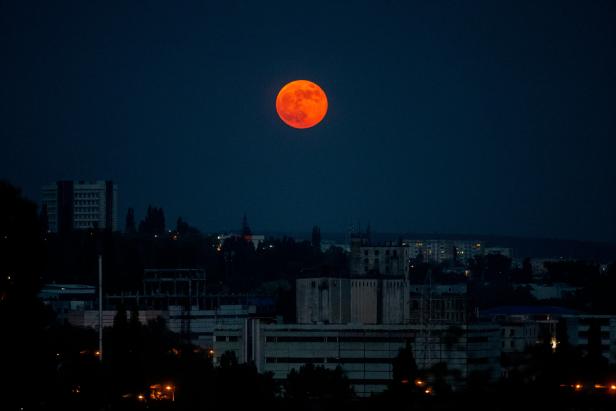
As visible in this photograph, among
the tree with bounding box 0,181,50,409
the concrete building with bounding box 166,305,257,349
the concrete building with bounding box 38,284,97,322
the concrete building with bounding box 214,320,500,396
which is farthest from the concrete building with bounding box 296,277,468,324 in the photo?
the tree with bounding box 0,181,50,409

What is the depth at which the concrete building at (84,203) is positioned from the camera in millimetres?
144875

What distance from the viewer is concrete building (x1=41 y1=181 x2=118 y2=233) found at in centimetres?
14488

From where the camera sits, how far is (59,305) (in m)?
80.9

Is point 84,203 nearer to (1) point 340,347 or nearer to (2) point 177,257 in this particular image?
(2) point 177,257

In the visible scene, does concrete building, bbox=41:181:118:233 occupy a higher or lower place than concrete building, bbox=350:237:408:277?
higher

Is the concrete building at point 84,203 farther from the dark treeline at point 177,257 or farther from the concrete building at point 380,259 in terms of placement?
the concrete building at point 380,259

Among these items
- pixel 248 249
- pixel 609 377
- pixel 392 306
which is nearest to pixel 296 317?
pixel 392 306

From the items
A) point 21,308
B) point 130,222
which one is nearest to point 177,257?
point 130,222

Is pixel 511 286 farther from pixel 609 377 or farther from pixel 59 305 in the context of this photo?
pixel 609 377

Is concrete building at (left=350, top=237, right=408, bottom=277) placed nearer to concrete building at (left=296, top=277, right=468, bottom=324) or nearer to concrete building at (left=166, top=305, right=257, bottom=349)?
concrete building at (left=296, top=277, right=468, bottom=324)

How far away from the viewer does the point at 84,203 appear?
146 metres

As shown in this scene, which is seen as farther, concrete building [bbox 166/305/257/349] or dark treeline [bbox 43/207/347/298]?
dark treeline [bbox 43/207/347/298]

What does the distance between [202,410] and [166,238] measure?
10863 centimetres

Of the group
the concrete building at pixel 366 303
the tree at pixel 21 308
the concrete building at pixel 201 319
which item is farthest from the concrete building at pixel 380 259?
the tree at pixel 21 308
